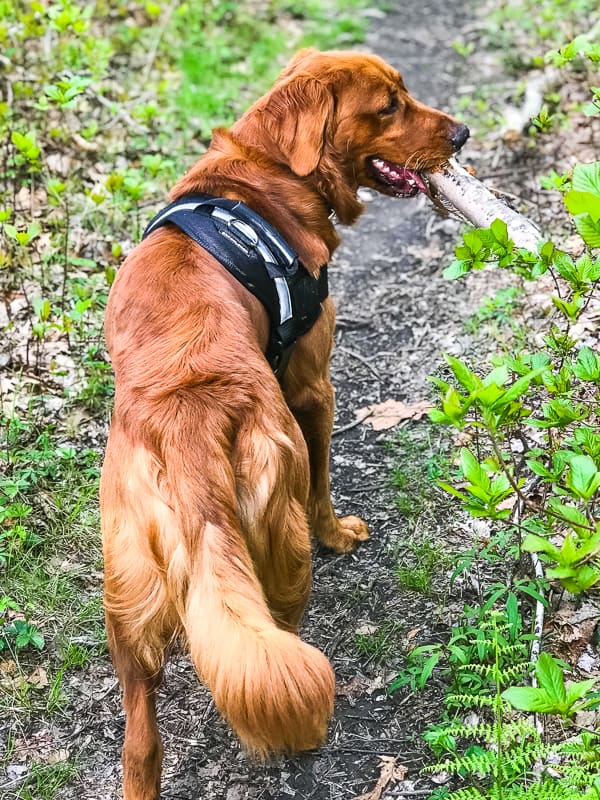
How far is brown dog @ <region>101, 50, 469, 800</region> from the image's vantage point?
2154 mm

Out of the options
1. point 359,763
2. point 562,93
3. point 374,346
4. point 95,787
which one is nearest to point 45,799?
point 95,787

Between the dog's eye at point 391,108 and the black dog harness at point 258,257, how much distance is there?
0.78 m

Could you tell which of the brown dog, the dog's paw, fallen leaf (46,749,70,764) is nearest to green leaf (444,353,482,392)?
the brown dog

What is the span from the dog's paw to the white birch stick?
146 cm

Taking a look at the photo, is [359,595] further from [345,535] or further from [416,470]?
[416,470]

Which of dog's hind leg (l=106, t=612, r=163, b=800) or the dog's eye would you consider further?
the dog's eye

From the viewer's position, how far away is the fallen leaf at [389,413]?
4.58 meters

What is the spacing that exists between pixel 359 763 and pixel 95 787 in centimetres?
95

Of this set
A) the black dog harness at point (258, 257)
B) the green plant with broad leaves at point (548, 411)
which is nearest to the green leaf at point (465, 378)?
the green plant with broad leaves at point (548, 411)

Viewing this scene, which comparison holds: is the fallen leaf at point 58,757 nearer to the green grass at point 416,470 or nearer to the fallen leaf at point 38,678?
the fallen leaf at point 38,678

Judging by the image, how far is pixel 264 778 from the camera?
121 inches

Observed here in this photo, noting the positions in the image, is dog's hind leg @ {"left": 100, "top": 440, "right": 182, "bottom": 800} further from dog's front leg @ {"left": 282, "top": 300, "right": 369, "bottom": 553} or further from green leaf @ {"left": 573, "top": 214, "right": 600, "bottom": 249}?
green leaf @ {"left": 573, "top": 214, "right": 600, "bottom": 249}

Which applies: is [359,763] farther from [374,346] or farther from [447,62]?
[447,62]

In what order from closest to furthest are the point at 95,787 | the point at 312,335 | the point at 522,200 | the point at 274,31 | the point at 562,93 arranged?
the point at 95,787 → the point at 312,335 → the point at 522,200 → the point at 562,93 → the point at 274,31
